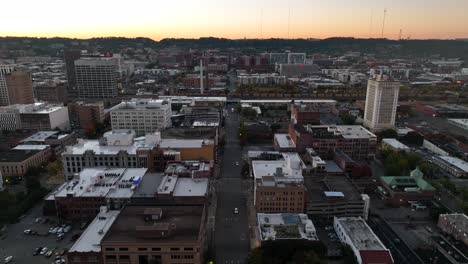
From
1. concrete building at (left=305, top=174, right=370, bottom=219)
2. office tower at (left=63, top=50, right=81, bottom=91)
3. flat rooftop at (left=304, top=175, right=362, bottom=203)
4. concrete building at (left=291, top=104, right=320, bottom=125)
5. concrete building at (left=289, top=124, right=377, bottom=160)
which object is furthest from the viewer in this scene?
office tower at (left=63, top=50, right=81, bottom=91)

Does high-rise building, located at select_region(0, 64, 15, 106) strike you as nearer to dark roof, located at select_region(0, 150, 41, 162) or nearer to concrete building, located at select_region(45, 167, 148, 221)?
dark roof, located at select_region(0, 150, 41, 162)

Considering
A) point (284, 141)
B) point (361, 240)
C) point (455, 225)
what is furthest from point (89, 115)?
point (455, 225)

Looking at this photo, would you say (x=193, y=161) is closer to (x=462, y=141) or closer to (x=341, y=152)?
(x=341, y=152)

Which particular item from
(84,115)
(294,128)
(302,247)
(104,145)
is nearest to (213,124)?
(294,128)

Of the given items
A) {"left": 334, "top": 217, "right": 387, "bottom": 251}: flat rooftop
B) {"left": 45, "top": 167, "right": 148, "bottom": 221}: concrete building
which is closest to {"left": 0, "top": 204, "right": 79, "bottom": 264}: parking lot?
{"left": 45, "top": 167, "right": 148, "bottom": 221}: concrete building

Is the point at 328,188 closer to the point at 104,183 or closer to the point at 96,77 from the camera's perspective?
the point at 104,183

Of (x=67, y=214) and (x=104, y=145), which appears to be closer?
(x=67, y=214)
